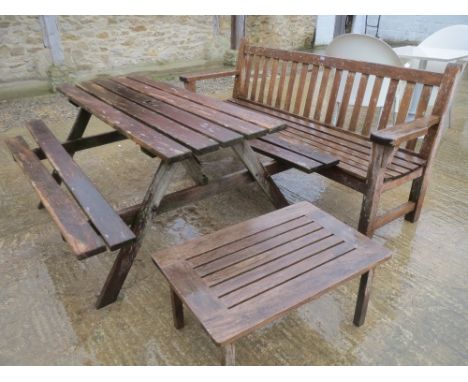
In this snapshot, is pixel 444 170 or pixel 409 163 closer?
pixel 409 163

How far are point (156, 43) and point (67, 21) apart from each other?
1.48m

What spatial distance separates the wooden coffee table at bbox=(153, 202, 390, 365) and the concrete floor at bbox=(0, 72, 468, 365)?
0.17 meters

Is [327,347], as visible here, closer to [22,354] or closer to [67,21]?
[22,354]

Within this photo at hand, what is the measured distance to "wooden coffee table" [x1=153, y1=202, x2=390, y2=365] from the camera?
4.54ft

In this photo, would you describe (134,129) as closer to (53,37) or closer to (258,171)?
(258,171)

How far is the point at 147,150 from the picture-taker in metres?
2.18

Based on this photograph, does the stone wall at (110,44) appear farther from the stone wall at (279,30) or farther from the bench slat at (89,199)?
the bench slat at (89,199)

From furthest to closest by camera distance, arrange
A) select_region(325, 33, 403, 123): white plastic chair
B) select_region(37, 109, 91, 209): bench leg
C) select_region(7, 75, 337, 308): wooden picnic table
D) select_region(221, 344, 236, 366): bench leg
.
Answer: select_region(325, 33, 403, 123): white plastic chair, select_region(37, 109, 91, 209): bench leg, select_region(7, 75, 337, 308): wooden picnic table, select_region(221, 344, 236, 366): bench leg

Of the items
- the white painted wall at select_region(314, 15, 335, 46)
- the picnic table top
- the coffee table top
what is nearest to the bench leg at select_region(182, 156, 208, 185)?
the picnic table top

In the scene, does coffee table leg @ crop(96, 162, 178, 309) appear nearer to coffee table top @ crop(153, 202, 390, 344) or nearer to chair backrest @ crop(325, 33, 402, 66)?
coffee table top @ crop(153, 202, 390, 344)

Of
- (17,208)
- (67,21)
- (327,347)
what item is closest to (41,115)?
(67,21)

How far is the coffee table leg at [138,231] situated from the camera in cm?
196

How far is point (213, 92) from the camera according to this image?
19.3ft

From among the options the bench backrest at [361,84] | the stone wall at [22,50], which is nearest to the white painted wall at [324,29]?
the stone wall at [22,50]
